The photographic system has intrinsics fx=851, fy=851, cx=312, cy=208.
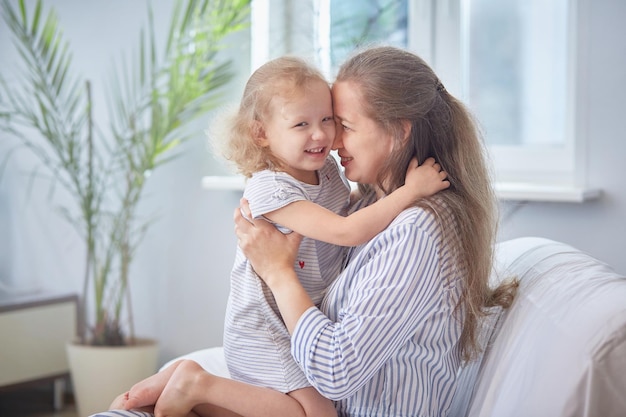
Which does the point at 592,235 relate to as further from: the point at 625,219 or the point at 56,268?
the point at 56,268

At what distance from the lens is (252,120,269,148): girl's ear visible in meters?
1.83

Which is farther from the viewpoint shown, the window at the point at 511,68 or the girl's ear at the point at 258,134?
the window at the point at 511,68

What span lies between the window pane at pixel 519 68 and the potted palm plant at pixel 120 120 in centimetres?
94

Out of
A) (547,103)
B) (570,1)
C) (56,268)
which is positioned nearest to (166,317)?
(56,268)

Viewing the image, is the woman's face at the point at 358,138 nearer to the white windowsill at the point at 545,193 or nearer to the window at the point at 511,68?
the white windowsill at the point at 545,193

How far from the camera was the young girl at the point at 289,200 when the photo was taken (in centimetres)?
160

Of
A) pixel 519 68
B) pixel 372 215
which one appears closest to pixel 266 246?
pixel 372 215

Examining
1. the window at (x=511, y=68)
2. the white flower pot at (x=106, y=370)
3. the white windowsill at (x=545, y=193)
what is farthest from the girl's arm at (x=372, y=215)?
the white flower pot at (x=106, y=370)

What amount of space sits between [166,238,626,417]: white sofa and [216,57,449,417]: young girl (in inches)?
10.9

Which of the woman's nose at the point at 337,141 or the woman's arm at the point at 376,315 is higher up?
the woman's nose at the point at 337,141

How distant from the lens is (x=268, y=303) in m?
1.69

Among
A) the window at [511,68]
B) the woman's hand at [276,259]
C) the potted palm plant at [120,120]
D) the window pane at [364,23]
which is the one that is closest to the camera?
the woman's hand at [276,259]

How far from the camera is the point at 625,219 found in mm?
2643

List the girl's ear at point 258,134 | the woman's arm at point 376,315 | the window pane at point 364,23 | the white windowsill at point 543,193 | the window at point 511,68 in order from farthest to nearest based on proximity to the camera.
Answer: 1. the window pane at point 364,23
2. the window at point 511,68
3. the white windowsill at point 543,193
4. the girl's ear at point 258,134
5. the woman's arm at point 376,315
